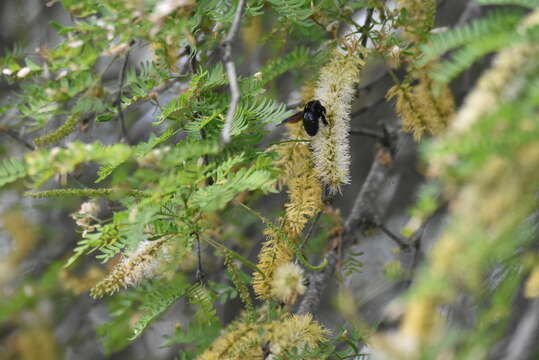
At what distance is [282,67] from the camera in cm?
140

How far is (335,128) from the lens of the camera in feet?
3.66

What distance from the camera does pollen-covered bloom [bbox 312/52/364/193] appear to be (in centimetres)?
111

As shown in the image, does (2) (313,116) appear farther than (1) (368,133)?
No

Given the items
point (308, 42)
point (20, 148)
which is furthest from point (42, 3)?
point (308, 42)

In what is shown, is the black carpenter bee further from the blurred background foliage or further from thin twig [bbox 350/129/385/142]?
thin twig [bbox 350/129/385/142]

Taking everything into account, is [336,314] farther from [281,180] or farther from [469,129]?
[469,129]

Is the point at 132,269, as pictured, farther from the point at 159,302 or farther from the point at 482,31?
the point at 482,31

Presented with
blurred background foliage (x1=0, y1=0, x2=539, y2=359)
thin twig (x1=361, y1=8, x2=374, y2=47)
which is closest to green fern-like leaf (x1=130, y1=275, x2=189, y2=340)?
blurred background foliage (x1=0, y1=0, x2=539, y2=359)

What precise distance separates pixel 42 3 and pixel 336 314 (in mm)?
1891

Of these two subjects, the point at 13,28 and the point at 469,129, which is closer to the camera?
the point at 469,129

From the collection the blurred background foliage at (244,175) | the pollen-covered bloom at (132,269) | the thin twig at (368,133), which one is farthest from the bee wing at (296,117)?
Answer: the thin twig at (368,133)

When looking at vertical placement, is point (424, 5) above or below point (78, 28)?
above

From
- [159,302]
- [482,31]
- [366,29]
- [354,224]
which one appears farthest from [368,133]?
[482,31]

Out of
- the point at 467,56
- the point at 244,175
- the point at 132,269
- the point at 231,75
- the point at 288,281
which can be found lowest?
the point at 132,269
